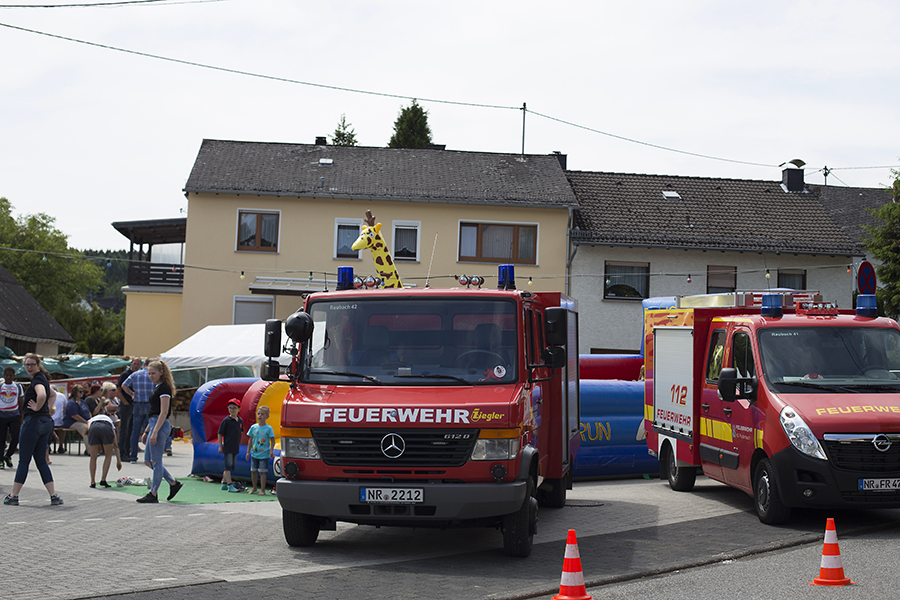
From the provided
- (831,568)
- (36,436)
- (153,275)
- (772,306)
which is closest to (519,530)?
(831,568)

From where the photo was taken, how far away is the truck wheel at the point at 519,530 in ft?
28.0

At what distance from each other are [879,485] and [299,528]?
5831mm

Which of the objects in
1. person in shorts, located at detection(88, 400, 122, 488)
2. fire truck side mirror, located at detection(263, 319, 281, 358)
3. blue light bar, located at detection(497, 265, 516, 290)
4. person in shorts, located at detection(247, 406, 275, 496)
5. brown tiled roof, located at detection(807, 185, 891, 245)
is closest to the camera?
fire truck side mirror, located at detection(263, 319, 281, 358)

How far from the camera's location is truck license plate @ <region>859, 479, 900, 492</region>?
9883 mm

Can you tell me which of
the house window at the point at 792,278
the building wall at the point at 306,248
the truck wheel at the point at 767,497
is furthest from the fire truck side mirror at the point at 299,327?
the house window at the point at 792,278

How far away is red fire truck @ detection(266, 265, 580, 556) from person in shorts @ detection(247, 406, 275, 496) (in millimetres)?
5217

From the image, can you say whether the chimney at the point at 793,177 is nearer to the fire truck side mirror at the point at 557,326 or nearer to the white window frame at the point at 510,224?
the white window frame at the point at 510,224

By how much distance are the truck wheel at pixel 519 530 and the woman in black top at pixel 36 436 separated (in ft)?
21.3

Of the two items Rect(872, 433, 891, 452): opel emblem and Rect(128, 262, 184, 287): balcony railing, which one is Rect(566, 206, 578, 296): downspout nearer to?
Rect(128, 262, 184, 287): balcony railing

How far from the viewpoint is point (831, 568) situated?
745 cm

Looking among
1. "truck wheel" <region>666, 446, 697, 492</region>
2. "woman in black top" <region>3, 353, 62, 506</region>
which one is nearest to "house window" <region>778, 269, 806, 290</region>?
"truck wheel" <region>666, 446, 697, 492</region>

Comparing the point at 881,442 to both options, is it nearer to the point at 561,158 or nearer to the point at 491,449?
the point at 491,449

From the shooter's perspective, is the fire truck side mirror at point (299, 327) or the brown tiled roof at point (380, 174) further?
the brown tiled roof at point (380, 174)

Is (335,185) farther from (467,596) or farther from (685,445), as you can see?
(467,596)
